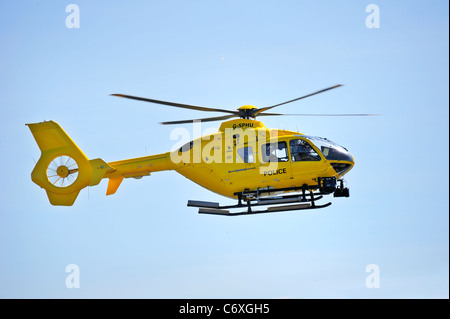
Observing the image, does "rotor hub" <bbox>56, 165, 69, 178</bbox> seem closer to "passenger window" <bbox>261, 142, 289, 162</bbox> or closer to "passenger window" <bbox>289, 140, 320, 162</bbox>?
"passenger window" <bbox>261, 142, 289, 162</bbox>

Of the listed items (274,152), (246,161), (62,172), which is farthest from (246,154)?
(62,172)

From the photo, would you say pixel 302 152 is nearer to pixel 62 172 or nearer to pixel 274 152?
pixel 274 152

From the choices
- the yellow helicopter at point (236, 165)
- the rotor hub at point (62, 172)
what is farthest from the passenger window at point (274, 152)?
the rotor hub at point (62, 172)

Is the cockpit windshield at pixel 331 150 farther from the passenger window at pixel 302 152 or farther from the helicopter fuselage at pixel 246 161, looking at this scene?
the passenger window at pixel 302 152

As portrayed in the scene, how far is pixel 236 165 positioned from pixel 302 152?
97.6 inches

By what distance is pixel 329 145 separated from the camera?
30.8 metres

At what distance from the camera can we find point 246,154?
102 ft

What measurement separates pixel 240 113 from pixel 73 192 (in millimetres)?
7022

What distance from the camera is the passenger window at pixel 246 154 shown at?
30922mm

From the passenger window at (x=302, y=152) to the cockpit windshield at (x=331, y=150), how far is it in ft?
0.90

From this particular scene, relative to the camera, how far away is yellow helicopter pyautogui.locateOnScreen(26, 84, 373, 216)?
30.5 m

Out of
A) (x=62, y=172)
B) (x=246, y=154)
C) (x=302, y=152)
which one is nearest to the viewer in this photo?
(x=302, y=152)
